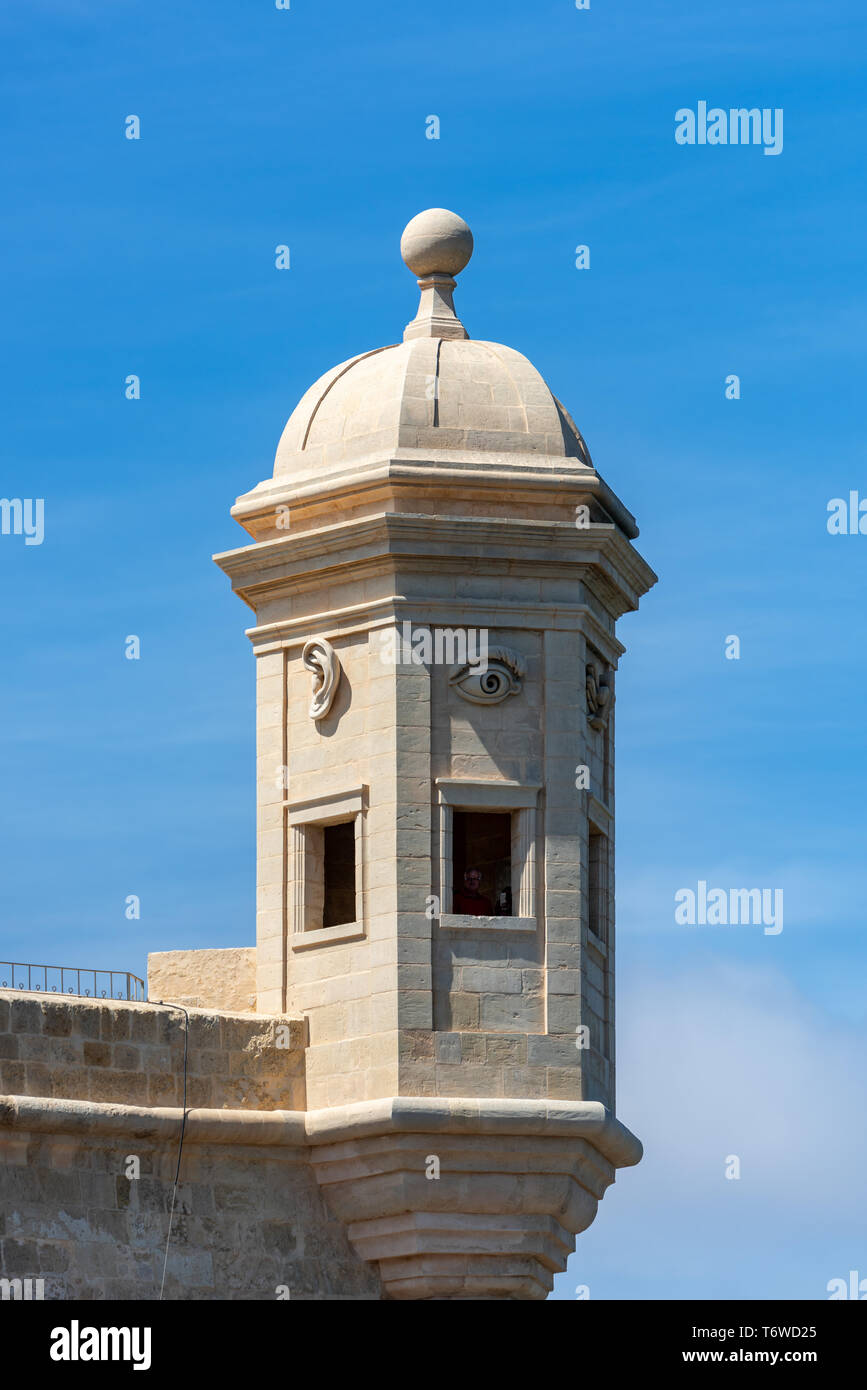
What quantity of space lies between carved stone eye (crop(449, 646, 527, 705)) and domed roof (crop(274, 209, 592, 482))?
1595mm

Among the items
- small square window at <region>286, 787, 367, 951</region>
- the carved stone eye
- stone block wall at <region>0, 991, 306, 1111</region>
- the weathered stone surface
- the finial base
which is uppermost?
the finial base

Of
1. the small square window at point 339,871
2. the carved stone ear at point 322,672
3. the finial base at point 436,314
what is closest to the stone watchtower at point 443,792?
the carved stone ear at point 322,672

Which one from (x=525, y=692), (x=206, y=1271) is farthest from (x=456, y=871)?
(x=206, y=1271)

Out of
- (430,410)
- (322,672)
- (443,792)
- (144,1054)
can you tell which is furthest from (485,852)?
(144,1054)

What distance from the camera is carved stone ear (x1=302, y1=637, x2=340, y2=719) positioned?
29.3 m

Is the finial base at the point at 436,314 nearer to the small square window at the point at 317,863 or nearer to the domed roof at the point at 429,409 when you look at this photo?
the domed roof at the point at 429,409

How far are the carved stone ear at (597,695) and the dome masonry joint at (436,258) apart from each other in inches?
122

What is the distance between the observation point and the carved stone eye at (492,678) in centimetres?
2891

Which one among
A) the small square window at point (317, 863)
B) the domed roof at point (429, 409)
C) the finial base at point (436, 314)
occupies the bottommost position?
the small square window at point (317, 863)

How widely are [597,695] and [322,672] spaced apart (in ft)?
7.19

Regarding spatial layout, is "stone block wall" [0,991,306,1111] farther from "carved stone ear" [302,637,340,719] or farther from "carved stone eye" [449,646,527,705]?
"carved stone eye" [449,646,527,705]

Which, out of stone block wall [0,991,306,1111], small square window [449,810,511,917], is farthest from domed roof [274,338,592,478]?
stone block wall [0,991,306,1111]
